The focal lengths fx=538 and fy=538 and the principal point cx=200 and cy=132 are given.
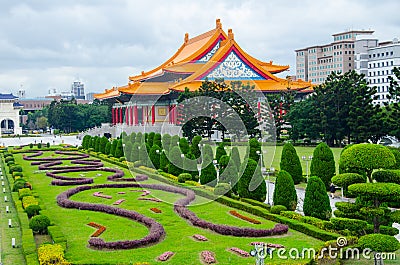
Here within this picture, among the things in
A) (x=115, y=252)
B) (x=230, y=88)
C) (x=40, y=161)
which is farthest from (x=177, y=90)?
(x=115, y=252)

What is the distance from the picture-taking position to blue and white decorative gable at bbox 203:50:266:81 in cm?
4456

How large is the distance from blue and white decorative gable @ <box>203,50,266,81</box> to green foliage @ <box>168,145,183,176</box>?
2096 centimetres

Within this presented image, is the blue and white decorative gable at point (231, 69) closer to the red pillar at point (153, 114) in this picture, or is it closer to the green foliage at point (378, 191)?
the red pillar at point (153, 114)

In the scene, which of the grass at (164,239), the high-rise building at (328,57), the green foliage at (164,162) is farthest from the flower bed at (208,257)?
the high-rise building at (328,57)

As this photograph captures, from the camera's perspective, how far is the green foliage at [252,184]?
17.4 metres

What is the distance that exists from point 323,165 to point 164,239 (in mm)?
8666

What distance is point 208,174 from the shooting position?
66.2ft

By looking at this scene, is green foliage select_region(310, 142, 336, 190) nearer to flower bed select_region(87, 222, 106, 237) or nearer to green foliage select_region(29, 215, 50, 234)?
flower bed select_region(87, 222, 106, 237)

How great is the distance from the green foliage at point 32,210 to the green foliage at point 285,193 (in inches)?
278

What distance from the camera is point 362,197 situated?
A: 38.1 feet

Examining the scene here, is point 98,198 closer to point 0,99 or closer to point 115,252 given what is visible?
point 115,252

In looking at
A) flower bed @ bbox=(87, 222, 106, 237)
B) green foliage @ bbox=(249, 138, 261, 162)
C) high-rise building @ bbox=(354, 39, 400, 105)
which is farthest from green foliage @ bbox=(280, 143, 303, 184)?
high-rise building @ bbox=(354, 39, 400, 105)

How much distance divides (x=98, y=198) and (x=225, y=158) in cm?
483

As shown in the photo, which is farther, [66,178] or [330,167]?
[66,178]
